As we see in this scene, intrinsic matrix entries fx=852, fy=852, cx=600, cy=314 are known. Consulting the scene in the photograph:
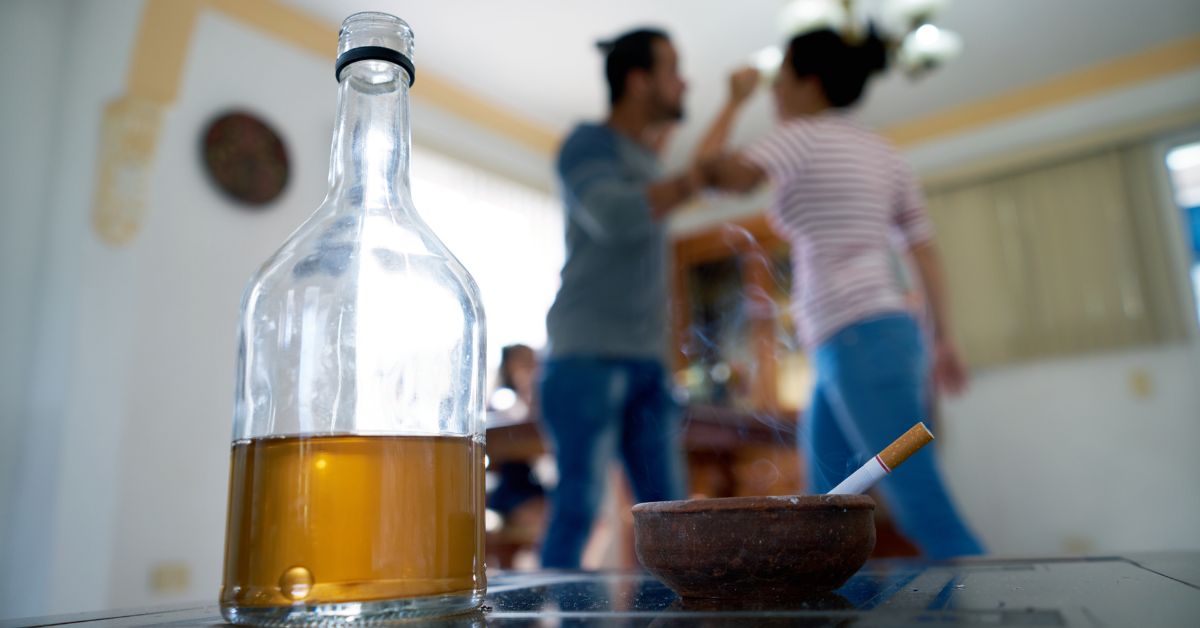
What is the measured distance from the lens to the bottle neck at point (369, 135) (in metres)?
0.47

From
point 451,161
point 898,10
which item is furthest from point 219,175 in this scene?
point 898,10

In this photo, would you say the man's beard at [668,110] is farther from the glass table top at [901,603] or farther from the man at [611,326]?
the glass table top at [901,603]

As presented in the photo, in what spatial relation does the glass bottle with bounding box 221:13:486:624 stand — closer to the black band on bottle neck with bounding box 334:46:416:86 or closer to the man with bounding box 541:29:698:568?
the black band on bottle neck with bounding box 334:46:416:86

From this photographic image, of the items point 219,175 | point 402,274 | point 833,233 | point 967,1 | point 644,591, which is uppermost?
point 967,1

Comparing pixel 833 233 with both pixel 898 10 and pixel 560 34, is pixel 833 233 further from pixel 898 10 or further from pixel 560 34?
pixel 560 34

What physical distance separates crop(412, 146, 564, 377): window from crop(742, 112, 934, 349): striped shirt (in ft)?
7.61

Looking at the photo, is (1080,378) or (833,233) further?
(1080,378)

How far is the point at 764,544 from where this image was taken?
0.40 meters

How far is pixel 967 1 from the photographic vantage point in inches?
126

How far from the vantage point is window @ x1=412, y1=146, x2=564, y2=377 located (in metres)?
3.67

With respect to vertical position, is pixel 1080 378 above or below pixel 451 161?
below

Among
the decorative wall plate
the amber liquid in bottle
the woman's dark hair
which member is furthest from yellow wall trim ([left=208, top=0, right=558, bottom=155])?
the amber liquid in bottle

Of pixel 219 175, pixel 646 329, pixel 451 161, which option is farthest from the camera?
pixel 451 161

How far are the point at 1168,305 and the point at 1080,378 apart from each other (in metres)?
0.46
